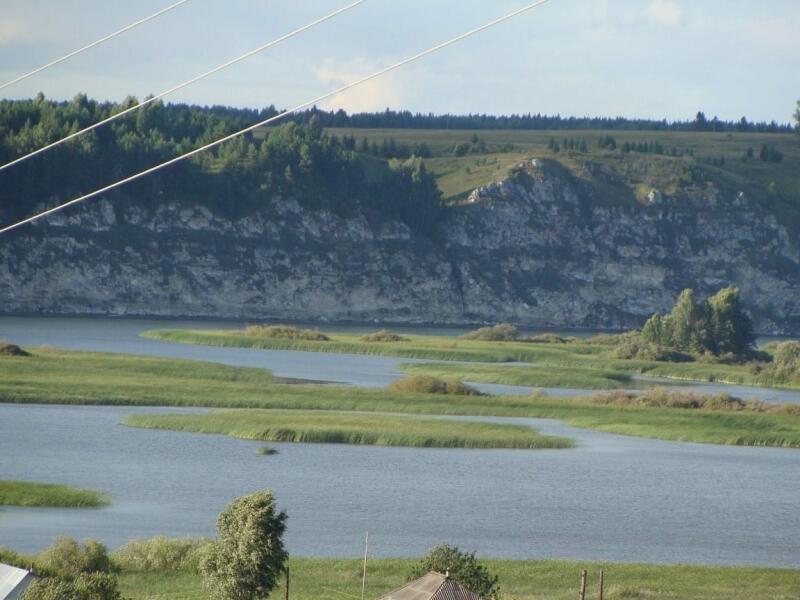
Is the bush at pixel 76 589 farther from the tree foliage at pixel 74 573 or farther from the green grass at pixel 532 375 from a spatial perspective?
the green grass at pixel 532 375

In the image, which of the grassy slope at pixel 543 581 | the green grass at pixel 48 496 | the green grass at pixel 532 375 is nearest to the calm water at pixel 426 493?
the green grass at pixel 48 496

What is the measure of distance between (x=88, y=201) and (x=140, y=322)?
65.6 ft

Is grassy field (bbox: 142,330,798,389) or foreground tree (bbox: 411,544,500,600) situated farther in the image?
grassy field (bbox: 142,330,798,389)

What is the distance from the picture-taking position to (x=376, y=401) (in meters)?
62.0

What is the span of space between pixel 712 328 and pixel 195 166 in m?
71.2

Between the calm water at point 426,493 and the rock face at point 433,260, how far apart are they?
8478 centimetres

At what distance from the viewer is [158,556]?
100ft

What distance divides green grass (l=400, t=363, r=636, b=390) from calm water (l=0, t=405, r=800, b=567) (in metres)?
24.5

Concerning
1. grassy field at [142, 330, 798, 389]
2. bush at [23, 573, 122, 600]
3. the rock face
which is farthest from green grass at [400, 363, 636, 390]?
the rock face

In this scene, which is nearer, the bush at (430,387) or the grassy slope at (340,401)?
the grassy slope at (340,401)

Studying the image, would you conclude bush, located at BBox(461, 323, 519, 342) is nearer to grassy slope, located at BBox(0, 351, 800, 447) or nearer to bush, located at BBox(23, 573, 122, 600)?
grassy slope, located at BBox(0, 351, 800, 447)

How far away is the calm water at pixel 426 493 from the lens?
3550 centimetres

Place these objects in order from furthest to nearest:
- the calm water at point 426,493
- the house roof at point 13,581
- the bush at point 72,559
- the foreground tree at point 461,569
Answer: the calm water at point 426,493, the bush at point 72,559, the foreground tree at point 461,569, the house roof at point 13,581

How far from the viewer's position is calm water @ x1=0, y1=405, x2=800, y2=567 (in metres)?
35.5
